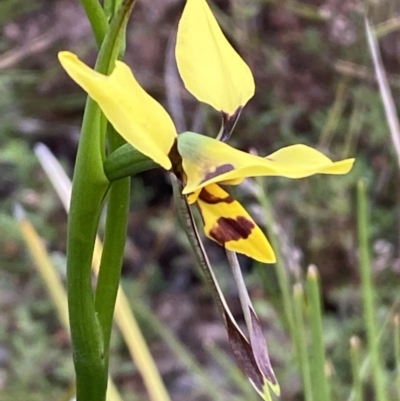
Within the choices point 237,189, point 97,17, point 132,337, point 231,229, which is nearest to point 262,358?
point 231,229

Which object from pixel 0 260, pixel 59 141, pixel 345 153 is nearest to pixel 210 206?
pixel 345 153

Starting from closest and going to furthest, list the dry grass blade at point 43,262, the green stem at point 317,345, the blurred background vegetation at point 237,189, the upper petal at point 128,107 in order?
the upper petal at point 128,107, the green stem at point 317,345, the dry grass blade at point 43,262, the blurred background vegetation at point 237,189

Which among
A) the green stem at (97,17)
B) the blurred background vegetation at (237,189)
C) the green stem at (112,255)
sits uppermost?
the green stem at (97,17)

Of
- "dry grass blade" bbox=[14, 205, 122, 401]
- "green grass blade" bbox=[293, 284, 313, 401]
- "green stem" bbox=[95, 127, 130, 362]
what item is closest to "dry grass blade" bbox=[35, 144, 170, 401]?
"dry grass blade" bbox=[14, 205, 122, 401]

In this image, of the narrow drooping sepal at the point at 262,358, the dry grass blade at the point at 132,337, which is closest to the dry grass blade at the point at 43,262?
the dry grass blade at the point at 132,337

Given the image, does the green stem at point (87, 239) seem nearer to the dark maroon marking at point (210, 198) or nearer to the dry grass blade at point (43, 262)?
the dark maroon marking at point (210, 198)

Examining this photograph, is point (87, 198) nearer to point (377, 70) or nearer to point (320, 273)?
point (377, 70)

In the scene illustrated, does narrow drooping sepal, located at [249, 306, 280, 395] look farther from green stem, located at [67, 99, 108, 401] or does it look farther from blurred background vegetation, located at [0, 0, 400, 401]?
blurred background vegetation, located at [0, 0, 400, 401]
